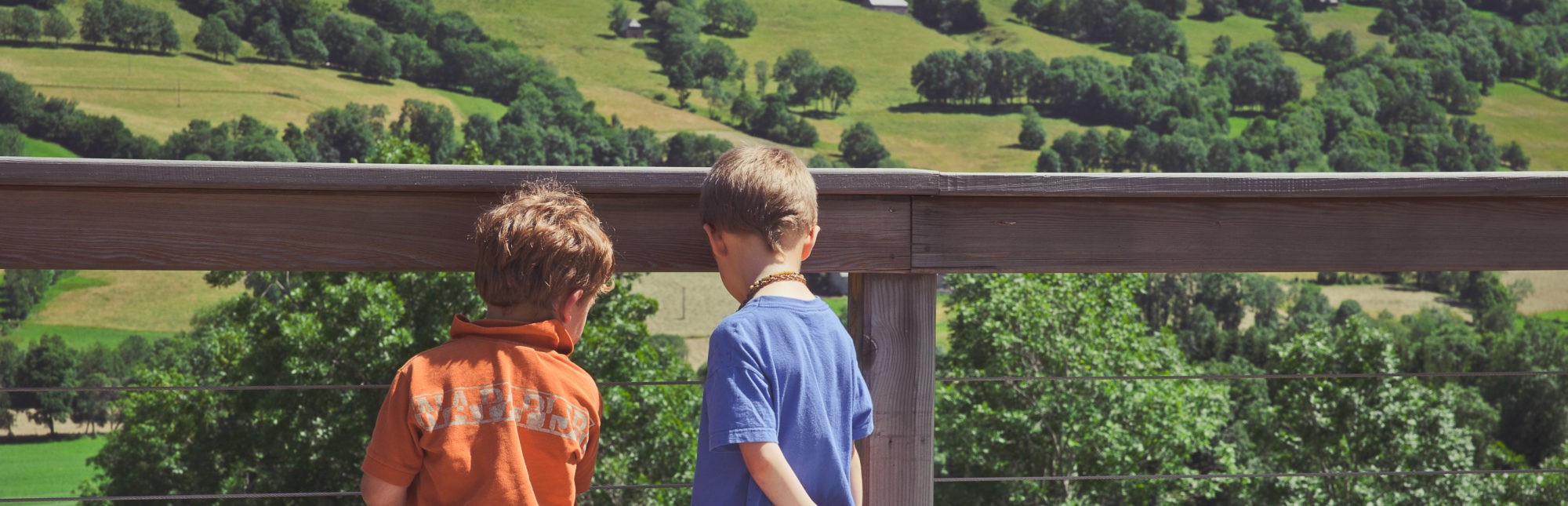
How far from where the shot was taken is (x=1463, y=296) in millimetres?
62688

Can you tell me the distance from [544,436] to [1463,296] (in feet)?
232

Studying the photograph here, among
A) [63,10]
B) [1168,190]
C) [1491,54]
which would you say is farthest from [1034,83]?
[1168,190]

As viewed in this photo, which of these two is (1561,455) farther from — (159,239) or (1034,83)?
(1034,83)

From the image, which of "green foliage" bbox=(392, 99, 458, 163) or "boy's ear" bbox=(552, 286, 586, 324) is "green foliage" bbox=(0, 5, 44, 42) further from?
"boy's ear" bbox=(552, 286, 586, 324)

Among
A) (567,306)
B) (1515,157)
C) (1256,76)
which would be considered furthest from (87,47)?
(1515,157)

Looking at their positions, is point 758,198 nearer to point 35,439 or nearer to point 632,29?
point 35,439

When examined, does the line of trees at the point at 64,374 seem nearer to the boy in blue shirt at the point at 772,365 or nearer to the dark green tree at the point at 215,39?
the dark green tree at the point at 215,39

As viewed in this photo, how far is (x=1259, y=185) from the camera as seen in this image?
1.51m

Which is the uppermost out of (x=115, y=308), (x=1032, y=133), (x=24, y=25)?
(x=24, y=25)

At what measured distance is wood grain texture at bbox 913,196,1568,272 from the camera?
150 cm

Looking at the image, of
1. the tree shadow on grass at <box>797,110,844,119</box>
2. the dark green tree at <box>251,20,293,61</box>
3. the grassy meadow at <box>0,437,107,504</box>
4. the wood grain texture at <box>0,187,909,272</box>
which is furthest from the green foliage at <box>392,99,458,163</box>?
the wood grain texture at <box>0,187,909,272</box>

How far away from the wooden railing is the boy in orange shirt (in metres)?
0.10

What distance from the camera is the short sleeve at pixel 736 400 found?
1.20 metres

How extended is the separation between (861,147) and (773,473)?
8210 cm
